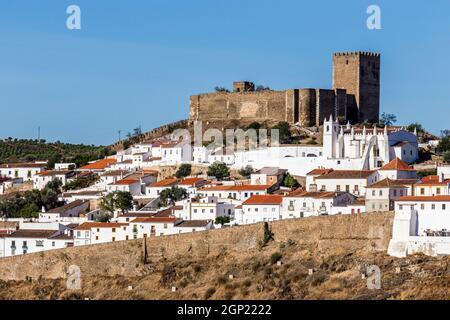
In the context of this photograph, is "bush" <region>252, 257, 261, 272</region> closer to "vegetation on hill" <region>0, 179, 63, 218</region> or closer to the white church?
the white church

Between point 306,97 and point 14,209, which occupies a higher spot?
point 306,97

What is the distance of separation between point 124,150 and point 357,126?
15.2m

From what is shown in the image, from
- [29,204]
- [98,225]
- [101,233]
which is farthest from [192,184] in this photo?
[29,204]

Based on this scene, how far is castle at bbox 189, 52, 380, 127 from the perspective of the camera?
76438 mm

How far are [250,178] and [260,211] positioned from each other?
834cm

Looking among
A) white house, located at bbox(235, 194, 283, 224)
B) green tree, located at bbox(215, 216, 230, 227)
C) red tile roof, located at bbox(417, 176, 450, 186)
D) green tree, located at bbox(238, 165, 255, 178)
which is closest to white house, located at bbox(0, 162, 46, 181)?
green tree, located at bbox(238, 165, 255, 178)

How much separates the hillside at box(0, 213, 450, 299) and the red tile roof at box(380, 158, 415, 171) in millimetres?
8235

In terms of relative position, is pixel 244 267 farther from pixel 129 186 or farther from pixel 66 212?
pixel 129 186

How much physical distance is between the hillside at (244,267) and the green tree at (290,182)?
9740mm

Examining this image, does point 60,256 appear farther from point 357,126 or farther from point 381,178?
point 357,126

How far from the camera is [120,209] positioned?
6328cm

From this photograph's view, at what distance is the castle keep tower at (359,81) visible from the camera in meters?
77.4

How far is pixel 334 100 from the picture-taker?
3012 inches

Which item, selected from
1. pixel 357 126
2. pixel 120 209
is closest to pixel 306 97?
pixel 357 126
